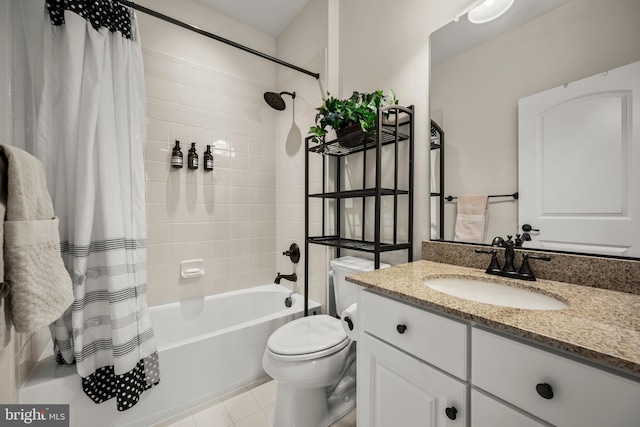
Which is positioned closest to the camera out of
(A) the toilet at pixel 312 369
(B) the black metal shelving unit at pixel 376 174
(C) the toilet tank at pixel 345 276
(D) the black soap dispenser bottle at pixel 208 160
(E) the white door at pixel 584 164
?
(E) the white door at pixel 584 164

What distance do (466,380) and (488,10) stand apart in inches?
54.7

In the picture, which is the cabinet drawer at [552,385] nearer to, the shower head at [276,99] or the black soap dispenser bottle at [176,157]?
the black soap dispenser bottle at [176,157]

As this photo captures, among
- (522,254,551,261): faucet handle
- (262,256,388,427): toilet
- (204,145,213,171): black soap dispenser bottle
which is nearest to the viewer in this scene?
(522,254,551,261): faucet handle

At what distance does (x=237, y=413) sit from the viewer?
55.1 inches

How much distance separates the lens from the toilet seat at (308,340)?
Answer: 1.16 m

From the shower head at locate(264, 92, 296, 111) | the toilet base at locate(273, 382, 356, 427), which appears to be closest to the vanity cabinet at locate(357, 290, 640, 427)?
the toilet base at locate(273, 382, 356, 427)

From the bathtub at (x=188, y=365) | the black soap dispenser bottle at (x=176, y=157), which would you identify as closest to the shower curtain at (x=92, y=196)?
the bathtub at (x=188, y=365)

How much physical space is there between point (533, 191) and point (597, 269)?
31cm

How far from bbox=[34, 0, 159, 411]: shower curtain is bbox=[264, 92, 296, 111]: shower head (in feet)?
3.58

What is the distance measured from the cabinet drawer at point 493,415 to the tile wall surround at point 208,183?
6.25ft

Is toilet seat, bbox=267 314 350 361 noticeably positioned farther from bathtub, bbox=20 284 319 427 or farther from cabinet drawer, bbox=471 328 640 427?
cabinet drawer, bbox=471 328 640 427

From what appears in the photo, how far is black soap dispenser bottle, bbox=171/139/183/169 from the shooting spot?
6.06ft

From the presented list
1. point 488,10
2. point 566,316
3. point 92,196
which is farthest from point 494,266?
point 92,196

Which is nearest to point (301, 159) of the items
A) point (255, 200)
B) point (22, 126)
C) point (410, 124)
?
point (255, 200)
